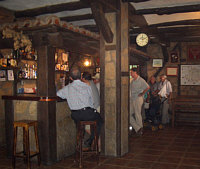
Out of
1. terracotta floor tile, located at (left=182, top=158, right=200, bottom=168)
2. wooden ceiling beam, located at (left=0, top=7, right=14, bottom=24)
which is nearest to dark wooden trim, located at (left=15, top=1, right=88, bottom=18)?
wooden ceiling beam, located at (left=0, top=7, right=14, bottom=24)

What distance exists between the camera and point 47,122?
424cm

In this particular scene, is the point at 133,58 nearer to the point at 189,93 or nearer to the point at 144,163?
the point at 189,93

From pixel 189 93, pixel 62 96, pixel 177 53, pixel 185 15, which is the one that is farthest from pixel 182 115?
pixel 62 96

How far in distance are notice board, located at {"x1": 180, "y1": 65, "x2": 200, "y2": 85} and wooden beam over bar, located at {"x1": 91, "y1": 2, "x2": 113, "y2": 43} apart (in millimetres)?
5561

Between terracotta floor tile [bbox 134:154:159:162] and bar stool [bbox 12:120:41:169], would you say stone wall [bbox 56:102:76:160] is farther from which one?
terracotta floor tile [bbox 134:154:159:162]

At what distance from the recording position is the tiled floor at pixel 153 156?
414 cm

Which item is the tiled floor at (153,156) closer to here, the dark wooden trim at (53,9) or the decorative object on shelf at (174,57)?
the dark wooden trim at (53,9)

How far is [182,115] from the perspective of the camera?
9273mm

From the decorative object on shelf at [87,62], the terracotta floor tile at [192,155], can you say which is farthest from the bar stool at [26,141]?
the decorative object on shelf at [87,62]

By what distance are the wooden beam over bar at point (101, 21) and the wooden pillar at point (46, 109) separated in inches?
37.0

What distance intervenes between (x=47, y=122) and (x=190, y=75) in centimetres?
659

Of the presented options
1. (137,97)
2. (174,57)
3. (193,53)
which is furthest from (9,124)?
(193,53)

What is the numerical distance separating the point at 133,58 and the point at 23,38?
463 cm

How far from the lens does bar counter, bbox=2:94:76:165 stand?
14.0ft
